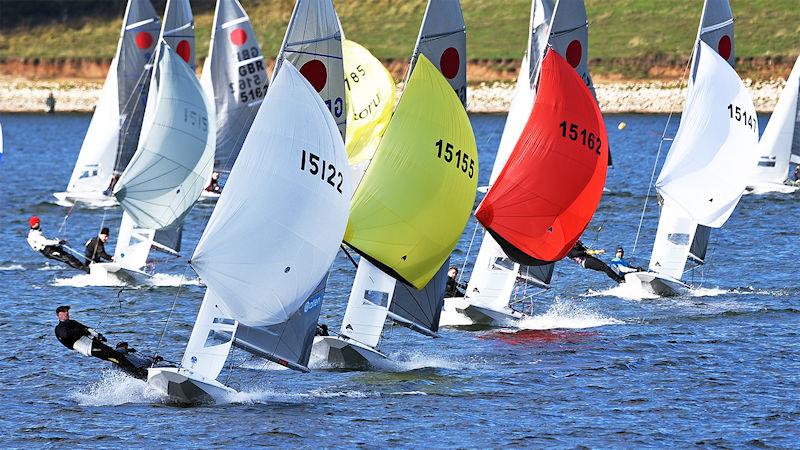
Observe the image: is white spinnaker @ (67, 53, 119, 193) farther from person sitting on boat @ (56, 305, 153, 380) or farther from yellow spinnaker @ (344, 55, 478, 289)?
person sitting on boat @ (56, 305, 153, 380)

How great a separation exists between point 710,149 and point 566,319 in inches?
228

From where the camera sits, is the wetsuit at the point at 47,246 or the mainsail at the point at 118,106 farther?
the mainsail at the point at 118,106

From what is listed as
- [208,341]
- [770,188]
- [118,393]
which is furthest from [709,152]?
[770,188]

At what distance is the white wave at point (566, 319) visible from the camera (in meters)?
34.7

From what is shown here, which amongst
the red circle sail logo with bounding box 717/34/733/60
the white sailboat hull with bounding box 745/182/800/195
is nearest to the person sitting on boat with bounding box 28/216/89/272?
the red circle sail logo with bounding box 717/34/733/60

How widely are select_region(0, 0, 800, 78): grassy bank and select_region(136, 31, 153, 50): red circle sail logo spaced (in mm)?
92104

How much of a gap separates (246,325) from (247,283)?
965 millimetres

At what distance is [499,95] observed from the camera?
138750 millimetres

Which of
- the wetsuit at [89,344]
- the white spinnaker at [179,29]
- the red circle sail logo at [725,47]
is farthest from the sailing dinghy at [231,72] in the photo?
the wetsuit at [89,344]

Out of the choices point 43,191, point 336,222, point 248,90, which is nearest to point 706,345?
point 336,222

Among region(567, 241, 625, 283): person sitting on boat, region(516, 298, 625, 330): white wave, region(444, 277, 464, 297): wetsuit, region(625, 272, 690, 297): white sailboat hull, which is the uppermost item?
region(567, 241, 625, 283): person sitting on boat

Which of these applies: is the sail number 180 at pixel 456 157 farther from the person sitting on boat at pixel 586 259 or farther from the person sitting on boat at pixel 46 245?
the person sitting on boat at pixel 46 245

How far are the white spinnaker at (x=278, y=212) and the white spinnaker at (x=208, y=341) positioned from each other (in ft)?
1.06

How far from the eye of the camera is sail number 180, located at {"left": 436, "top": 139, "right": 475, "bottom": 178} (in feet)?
95.4
